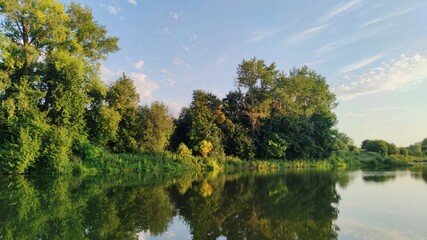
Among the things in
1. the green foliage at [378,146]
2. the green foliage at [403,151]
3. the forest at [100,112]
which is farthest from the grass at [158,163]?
the green foliage at [403,151]

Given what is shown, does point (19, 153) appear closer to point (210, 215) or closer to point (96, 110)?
point (96, 110)

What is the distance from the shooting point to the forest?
23891mm

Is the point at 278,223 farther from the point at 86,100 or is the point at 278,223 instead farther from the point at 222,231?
the point at 86,100

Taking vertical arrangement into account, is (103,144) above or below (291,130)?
below

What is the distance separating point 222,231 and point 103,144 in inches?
988

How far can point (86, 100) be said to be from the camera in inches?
1097

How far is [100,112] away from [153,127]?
569cm

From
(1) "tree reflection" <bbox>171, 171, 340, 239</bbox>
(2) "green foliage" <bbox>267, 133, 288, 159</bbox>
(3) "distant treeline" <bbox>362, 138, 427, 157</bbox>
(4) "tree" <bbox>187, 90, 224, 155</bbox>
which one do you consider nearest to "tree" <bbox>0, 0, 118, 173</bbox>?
(4) "tree" <bbox>187, 90, 224, 155</bbox>

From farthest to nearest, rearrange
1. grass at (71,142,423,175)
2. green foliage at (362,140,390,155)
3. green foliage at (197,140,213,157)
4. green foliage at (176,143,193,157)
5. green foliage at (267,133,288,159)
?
green foliage at (362,140,390,155) → green foliage at (267,133,288,159) → green foliage at (197,140,213,157) → green foliage at (176,143,193,157) → grass at (71,142,423,175)

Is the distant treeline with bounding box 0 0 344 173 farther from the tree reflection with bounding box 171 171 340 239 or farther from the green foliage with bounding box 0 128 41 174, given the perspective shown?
the tree reflection with bounding box 171 171 340 239

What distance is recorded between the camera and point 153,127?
3256cm

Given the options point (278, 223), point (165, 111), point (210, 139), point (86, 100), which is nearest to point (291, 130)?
point (210, 139)

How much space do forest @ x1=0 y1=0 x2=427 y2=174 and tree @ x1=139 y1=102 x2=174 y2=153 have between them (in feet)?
0.33

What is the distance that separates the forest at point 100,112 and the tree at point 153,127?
0.33 feet
